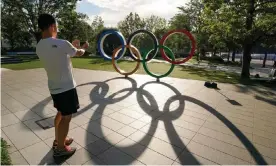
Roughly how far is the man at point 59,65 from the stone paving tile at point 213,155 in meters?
2.53

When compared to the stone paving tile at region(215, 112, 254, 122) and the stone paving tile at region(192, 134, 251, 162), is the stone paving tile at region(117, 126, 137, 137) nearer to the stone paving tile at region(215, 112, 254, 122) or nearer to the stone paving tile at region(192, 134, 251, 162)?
the stone paving tile at region(192, 134, 251, 162)

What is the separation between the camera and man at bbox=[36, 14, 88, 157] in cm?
288

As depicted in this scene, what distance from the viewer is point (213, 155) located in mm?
3746

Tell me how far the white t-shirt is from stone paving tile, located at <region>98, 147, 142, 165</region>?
1441mm

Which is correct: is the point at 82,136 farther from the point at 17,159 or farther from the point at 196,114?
the point at 196,114

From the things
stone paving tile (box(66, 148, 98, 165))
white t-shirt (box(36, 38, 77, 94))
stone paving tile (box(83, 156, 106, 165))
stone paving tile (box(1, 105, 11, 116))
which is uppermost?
white t-shirt (box(36, 38, 77, 94))

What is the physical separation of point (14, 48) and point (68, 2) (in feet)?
51.3

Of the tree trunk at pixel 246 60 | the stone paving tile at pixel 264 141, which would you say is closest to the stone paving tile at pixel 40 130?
the stone paving tile at pixel 264 141

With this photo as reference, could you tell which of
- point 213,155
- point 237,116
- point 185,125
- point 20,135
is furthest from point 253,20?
point 20,135

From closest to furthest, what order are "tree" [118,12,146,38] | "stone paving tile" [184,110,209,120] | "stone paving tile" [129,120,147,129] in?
1. "stone paving tile" [129,120,147,129]
2. "stone paving tile" [184,110,209,120]
3. "tree" [118,12,146,38]

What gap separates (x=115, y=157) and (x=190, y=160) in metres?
1.40

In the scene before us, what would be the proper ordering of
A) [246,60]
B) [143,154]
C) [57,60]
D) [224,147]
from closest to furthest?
[57,60] → [143,154] → [224,147] → [246,60]

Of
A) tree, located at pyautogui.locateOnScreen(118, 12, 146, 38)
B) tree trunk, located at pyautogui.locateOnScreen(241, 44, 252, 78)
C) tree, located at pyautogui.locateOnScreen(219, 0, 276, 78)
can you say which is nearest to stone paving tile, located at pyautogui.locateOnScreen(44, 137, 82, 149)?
tree, located at pyautogui.locateOnScreen(219, 0, 276, 78)

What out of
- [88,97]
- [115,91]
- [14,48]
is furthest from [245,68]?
[14,48]
